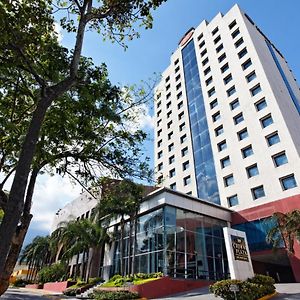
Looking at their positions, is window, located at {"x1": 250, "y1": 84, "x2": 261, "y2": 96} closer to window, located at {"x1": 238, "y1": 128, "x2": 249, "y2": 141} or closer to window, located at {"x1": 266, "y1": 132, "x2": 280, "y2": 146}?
window, located at {"x1": 238, "y1": 128, "x2": 249, "y2": 141}

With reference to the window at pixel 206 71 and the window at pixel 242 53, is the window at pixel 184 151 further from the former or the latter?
the window at pixel 242 53

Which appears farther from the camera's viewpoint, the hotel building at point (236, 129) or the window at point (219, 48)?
the window at point (219, 48)

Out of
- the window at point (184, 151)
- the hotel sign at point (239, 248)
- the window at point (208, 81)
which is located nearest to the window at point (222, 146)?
the window at point (184, 151)

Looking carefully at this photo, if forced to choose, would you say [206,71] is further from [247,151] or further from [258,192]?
[258,192]

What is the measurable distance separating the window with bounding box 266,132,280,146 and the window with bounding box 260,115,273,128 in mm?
1422

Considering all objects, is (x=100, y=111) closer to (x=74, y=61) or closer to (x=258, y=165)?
(x=74, y=61)

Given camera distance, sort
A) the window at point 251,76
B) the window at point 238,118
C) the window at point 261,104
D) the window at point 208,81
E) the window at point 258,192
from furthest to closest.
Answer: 1. the window at point 208,81
2. the window at point 251,76
3. the window at point 238,118
4. the window at point 261,104
5. the window at point 258,192

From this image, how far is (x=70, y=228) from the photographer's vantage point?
30.8 metres

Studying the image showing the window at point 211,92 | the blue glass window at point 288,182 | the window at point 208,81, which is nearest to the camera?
the blue glass window at point 288,182

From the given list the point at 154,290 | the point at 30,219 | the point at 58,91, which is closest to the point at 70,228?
the point at 154,290

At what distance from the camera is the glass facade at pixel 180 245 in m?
21.8

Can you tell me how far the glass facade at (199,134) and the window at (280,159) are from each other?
7.63 meters

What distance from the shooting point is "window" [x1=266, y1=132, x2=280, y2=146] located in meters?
28.0

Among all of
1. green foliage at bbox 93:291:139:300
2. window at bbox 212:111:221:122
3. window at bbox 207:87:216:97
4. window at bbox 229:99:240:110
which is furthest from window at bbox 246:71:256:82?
green foliage at bbox 93:291:139:300
